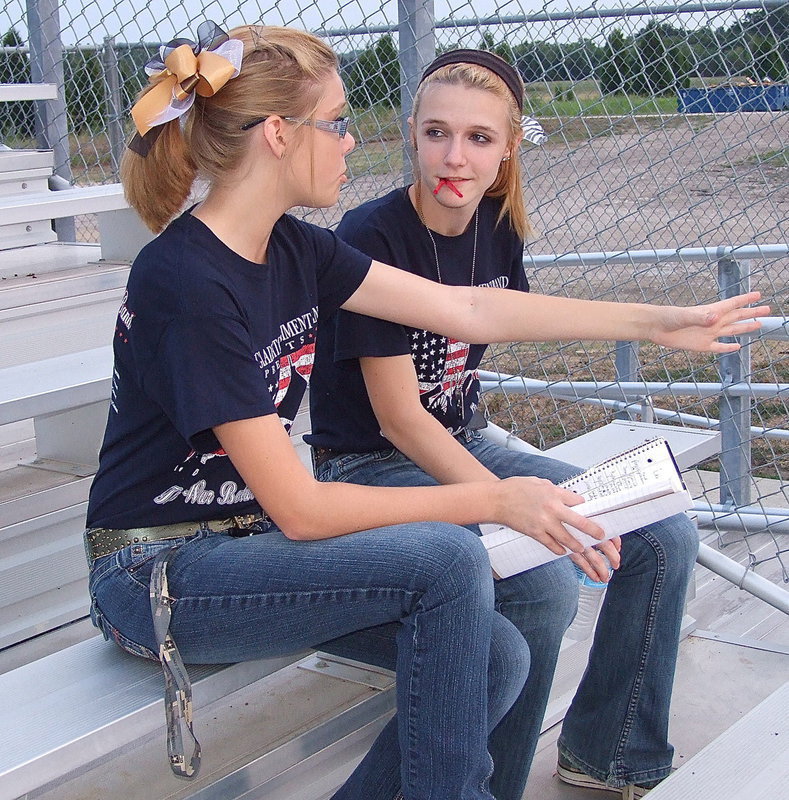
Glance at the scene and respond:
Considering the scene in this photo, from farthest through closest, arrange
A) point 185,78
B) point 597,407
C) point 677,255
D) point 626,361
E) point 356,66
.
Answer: point 597,407 → point 626,361 → point 356,66 → point 677,255 → point 185,78

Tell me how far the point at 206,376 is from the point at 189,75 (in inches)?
18.3

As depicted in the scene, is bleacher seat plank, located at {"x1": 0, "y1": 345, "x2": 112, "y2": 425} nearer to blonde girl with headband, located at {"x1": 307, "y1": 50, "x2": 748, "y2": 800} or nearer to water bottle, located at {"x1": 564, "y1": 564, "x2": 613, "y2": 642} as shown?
blonde girl with headband, located at {"x1": 307, "y1": 50, "x2": 748, "y2": 800}

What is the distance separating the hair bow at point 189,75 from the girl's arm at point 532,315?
49 centimetres

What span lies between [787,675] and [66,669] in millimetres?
1794

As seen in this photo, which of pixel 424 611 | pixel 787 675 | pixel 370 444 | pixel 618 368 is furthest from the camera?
pixel 618 368

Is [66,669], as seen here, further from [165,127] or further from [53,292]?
[53,292]

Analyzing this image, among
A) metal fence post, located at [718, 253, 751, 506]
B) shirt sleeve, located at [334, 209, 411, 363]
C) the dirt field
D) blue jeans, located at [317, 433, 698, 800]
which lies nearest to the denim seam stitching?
blue jeans, located at [317, 433, 698, 800]

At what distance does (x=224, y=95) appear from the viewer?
65.1 inches

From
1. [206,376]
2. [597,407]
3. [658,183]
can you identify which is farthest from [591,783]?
[658,183]

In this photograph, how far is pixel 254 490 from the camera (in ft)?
5.16

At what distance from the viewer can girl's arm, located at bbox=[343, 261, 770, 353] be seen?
1.98 metres

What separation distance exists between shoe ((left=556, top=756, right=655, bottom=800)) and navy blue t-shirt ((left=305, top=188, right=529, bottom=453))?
2.39 feet

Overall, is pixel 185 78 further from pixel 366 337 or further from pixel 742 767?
pixel 742 767

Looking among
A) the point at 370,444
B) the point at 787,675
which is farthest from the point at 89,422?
the point at 787,675
